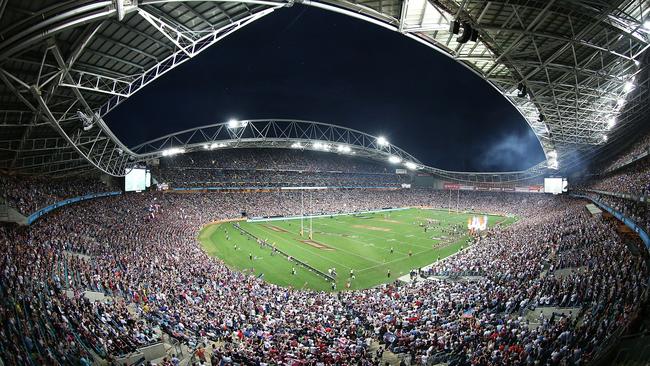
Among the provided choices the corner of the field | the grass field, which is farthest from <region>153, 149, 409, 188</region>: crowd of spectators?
the grass field

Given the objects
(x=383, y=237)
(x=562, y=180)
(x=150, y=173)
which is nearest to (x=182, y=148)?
(x=150, y=173)

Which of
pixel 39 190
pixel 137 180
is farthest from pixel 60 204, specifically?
pixel 137 180

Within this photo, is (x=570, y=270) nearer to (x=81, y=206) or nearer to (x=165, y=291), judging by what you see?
(x=165, y=291)

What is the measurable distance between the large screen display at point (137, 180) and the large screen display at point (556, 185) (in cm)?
7611

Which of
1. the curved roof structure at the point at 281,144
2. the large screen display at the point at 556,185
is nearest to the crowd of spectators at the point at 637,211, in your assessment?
the curved roof structure at the point at 281,144

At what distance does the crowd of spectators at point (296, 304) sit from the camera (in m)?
12.3

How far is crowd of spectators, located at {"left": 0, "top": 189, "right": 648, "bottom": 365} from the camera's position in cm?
1227

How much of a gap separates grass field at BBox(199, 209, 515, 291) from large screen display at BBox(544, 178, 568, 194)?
53.6ft

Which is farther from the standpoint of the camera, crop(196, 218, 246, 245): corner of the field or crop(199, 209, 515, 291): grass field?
crop(196, 218, 246, 245): corner of the field

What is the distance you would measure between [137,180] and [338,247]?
3284 cm

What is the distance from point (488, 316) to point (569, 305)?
3783 millimetres

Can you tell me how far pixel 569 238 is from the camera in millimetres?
26859

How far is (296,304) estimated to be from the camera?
819 inches

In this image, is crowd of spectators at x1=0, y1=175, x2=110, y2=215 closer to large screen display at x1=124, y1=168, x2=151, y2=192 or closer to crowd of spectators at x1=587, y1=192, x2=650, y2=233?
large screen display at x1=124, y1=168, x2=151, y2=192
